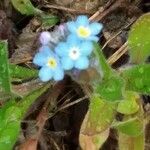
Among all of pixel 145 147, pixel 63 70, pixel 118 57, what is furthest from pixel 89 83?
pixel 145 147

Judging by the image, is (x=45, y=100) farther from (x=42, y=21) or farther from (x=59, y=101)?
(x=42, y=21)

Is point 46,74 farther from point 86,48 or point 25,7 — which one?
point 25,7

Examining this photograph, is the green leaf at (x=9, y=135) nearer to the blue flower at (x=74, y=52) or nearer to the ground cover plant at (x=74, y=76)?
the ground cover plant at (x=74, y=76)

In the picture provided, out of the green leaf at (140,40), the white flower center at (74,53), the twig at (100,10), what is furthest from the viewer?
the twig at (100,10)

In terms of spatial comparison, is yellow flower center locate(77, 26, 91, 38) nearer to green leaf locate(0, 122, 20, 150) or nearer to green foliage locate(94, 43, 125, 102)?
green foliage locate(94, 43, 125, 102)

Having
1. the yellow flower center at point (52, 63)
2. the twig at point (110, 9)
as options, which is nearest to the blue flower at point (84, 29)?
the yellow flower center at point (52, 63)

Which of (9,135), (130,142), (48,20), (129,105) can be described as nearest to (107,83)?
(129,105)
